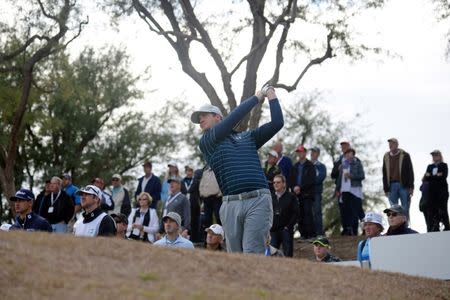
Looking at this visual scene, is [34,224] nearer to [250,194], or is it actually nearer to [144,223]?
[250,194]

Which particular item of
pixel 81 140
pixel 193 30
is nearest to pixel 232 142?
pixel 193 30

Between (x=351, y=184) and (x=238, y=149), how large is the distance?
999 cm

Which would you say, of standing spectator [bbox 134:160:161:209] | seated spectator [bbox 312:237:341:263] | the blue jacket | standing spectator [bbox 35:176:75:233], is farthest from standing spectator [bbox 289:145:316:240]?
the blue jacket

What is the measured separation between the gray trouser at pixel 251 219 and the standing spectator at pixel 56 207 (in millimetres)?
8348

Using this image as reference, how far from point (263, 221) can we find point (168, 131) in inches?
1246

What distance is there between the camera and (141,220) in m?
17.8

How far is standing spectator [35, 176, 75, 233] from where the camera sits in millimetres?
17984

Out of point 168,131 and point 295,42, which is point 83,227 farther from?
point 168,131

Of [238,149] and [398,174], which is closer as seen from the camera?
[238,149]

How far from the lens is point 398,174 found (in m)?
19.3

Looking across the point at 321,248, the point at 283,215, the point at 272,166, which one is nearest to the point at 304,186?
the point at 272,166

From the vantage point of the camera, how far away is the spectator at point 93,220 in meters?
12.0

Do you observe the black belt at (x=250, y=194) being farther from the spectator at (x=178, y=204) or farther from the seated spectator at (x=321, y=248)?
the spectator at (x=178, y=204)

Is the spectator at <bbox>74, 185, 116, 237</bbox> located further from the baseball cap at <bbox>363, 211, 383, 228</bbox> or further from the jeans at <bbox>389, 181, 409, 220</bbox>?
the jeans at <bbox>389, 181, 409, 220</bbox>
